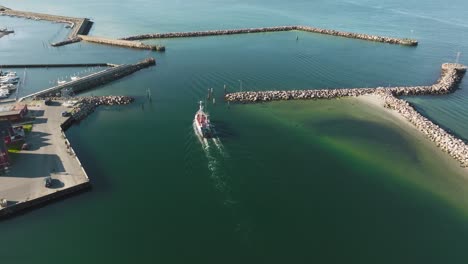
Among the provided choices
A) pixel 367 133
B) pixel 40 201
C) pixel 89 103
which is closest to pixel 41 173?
pixel 40 201

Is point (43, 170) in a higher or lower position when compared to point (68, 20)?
lower

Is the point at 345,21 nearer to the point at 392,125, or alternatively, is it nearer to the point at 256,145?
the point at 392,125

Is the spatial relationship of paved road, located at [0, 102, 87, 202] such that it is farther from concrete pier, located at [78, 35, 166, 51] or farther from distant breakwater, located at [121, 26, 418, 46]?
distant breakwater, located at [121, 26, 418, 46]

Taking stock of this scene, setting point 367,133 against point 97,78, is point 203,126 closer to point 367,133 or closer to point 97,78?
point 367,133

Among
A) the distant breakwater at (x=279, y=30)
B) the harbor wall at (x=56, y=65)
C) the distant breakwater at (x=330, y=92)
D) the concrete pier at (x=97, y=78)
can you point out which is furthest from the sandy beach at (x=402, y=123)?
the harbor wall at (x=56, y=65)

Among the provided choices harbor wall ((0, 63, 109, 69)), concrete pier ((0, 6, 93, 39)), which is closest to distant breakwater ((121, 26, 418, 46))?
concrete pier ((0, 6, 93, 39))

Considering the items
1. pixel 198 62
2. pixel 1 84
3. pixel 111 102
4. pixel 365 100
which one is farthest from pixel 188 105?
pixel 1 84

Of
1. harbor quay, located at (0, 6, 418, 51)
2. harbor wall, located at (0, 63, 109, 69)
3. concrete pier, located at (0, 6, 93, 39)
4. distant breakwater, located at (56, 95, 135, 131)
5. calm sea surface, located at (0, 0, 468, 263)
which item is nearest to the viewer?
calm sea surface, located at (0, 0, 468, 263)
